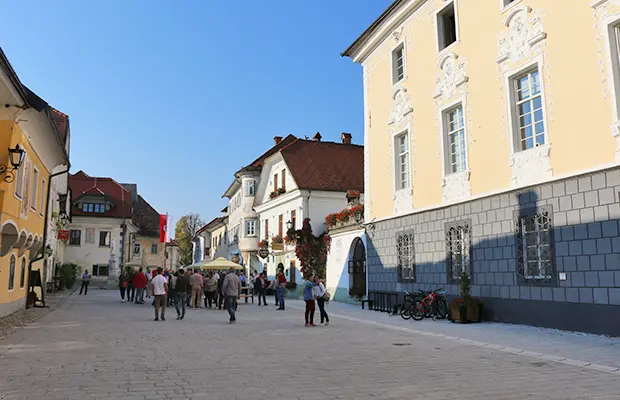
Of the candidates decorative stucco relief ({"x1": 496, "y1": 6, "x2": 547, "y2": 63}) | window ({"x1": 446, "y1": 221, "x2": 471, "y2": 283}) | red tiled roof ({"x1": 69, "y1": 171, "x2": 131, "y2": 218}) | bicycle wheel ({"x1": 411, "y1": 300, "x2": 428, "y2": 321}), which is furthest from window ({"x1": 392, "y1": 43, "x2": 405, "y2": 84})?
red tiled roof ({"x1": 69, "y1": 171, "x2": 131, "y2": 218})

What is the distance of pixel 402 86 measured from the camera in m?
20.4

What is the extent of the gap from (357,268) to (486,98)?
508 inches

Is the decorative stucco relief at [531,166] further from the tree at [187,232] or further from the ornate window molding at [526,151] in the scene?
the tree at [187,232]

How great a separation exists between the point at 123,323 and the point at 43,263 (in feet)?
53.3

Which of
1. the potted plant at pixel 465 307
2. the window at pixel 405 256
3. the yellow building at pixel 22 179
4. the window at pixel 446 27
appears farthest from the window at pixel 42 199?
the potted plant at pixel 465 307

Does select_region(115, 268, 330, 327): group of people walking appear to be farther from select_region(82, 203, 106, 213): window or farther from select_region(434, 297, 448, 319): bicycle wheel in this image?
select_region(82, 203, 106, 213): window

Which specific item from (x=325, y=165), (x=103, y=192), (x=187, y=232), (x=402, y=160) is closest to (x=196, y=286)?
(x=402, y=160)

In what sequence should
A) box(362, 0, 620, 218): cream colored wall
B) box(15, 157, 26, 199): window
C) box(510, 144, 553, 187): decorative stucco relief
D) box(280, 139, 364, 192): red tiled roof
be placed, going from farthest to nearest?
box(280, 139, 364, 192): red tiled roof, box(15, 157, 26, 199): window, box(510, 144, 553, 187): decorative stucco relief, box(362, 0, 620, 218): cream colored wall

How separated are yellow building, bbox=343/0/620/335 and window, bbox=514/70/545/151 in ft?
0.13

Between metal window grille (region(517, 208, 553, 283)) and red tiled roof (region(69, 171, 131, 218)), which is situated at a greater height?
red tiled roof (region(69, 171, 131, 218))

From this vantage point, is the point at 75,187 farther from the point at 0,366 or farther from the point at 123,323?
the point at 0,366

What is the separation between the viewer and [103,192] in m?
53.4

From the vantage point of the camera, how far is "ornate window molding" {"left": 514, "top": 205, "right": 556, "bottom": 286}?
13.1 meters

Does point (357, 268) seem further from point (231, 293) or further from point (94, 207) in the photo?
point (94, 207)
